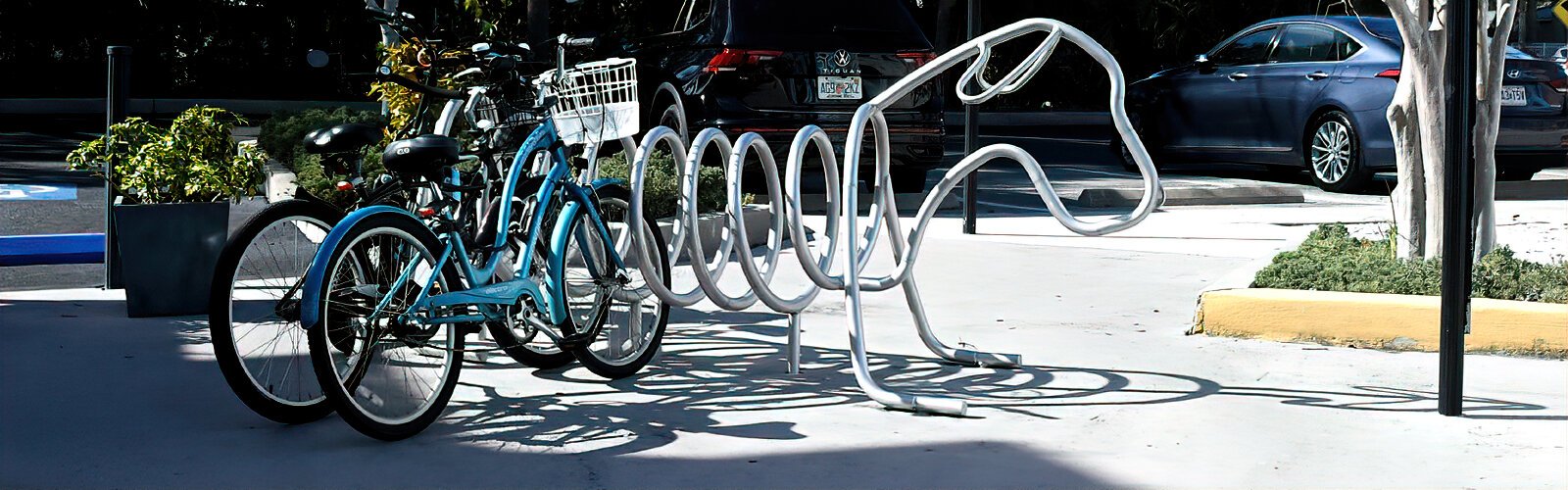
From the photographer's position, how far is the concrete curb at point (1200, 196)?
11844mm

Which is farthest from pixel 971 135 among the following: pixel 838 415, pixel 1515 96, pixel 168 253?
pixel 838 415

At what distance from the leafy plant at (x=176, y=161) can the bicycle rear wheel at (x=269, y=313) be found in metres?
1.20

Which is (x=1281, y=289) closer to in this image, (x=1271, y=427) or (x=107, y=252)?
(x=1271, y=427)

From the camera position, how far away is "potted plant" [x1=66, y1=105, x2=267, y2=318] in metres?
6.61

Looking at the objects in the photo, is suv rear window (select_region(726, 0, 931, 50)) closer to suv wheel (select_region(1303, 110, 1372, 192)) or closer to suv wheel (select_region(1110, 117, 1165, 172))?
suv wheel (select_region(1110, 117, 1165, 172))

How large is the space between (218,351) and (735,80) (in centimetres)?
645

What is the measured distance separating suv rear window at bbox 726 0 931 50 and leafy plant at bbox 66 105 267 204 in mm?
4447

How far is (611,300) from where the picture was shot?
559 cm

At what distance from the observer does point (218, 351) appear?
4547 mm

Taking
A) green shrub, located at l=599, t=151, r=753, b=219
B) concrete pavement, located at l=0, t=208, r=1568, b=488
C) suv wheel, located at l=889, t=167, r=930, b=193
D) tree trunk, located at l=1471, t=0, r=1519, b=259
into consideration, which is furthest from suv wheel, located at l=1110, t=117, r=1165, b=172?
concrete pavement, located at l=0, t=208, r=1568, b=488

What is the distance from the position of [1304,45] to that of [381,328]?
9.79 meters

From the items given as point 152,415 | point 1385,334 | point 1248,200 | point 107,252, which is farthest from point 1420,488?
point 1248,200

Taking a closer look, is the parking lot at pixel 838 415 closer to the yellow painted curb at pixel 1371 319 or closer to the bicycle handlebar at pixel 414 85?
the yellow painted curb at pixel 1371 319

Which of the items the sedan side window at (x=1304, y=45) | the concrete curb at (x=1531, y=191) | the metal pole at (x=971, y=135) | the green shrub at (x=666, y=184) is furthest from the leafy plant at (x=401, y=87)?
the concrete curb at (x=1531, y=191)
